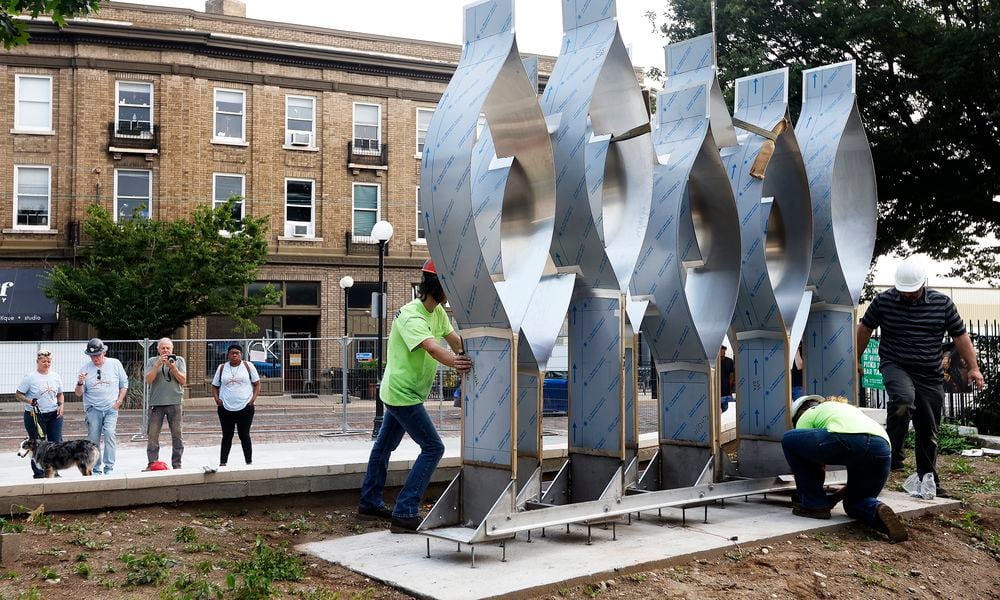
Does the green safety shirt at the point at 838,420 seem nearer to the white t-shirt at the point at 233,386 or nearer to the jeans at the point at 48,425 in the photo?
the white t-shirt at the point at 233,386

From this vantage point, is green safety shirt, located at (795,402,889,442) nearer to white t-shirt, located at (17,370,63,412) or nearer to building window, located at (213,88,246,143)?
white t-shirt, located at (17,370,63,412)

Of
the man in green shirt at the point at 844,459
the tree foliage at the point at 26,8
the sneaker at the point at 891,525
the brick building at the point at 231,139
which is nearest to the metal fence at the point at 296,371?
the tree foliage at the point at 26,8

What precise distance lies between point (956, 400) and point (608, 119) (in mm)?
12669

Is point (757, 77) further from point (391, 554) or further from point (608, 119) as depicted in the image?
point (391, 554)

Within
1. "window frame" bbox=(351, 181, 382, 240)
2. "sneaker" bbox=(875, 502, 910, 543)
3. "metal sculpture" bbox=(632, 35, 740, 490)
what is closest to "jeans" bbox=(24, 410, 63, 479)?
"metal sculpture" bbox=(632, 35, 740, 490)

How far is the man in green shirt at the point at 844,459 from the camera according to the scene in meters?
7.51

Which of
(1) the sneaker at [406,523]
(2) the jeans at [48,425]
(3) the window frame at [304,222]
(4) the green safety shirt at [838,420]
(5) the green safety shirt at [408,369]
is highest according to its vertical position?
(3) the window frame at [304,222]

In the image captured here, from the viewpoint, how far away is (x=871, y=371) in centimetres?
1753

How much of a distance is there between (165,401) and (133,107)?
23.9 m

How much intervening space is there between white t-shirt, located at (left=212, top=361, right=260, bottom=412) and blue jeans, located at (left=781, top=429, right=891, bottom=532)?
7.06 meters

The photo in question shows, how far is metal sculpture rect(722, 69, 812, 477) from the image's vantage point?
910cm

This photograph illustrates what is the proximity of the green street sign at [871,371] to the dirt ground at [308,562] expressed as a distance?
9.01m

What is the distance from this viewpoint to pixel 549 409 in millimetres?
23234

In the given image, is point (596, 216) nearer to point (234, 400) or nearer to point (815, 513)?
point (815, 513)
